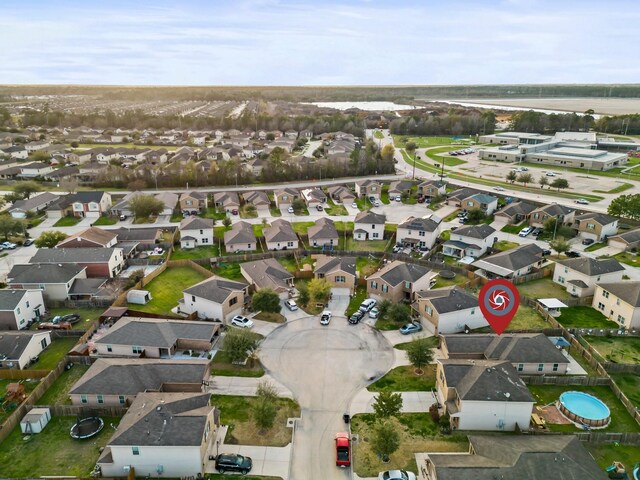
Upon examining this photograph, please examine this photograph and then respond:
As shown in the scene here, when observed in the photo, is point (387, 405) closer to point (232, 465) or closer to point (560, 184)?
point (232, 465)

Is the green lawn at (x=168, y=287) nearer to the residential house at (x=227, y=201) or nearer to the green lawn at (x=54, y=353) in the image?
the green lawn at (x=54, y=353)

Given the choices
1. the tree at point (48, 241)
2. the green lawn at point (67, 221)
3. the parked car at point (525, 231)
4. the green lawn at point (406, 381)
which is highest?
the tree at point (48, 241)

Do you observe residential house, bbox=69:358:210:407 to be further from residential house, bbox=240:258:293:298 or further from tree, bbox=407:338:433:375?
tree, bbox=407:338:433:375

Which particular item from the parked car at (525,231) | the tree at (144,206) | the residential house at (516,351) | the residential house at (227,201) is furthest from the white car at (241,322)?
the parked car at (525,231)

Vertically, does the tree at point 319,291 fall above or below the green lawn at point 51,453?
above

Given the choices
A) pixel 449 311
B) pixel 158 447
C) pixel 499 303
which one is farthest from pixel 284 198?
pixel 158 447

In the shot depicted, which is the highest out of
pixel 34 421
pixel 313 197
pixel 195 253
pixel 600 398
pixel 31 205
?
pixel 31 205

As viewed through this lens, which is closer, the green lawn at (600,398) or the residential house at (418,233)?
the green lawn at (600,398)
